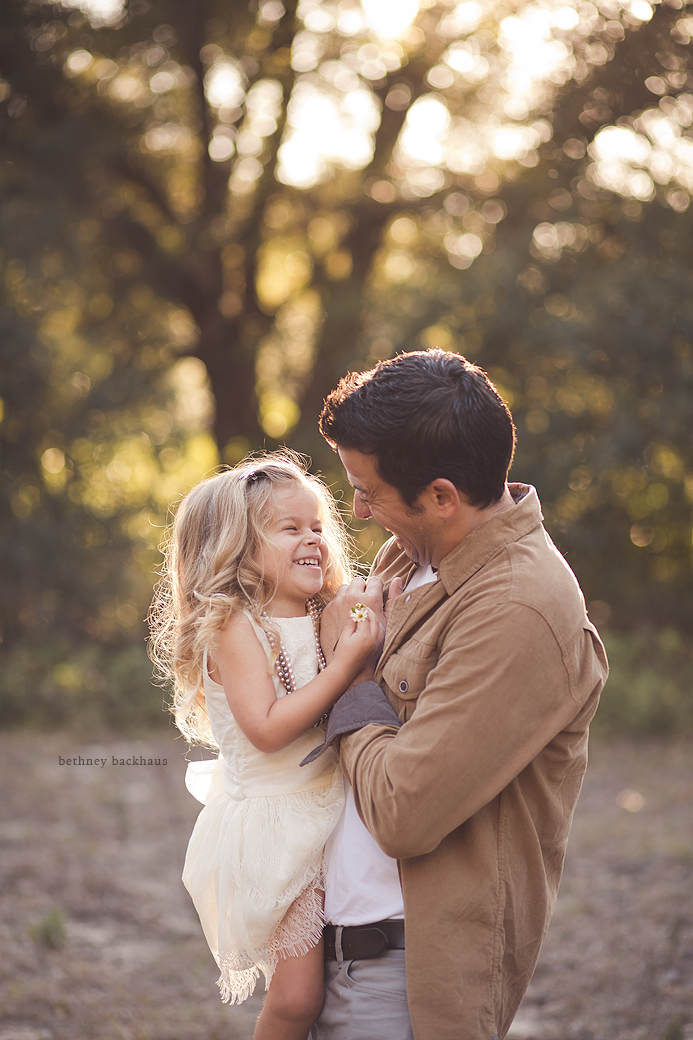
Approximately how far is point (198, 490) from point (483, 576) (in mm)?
791

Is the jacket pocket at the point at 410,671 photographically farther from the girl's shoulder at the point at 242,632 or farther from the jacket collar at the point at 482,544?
the girl's shoulder at the point at 242,632

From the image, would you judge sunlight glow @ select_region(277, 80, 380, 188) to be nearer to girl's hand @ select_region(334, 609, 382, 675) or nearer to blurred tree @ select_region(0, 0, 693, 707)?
blurred tree @ select_region(0, 0, 693, 707)

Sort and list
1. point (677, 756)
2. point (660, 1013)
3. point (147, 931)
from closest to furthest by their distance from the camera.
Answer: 1. point (660, 1013)
2. point (147, 931)
3. point (677, 756)

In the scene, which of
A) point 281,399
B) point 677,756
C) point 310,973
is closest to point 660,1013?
point 310,973

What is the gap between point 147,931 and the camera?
4.45 metres

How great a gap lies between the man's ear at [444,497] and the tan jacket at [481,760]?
0.07m

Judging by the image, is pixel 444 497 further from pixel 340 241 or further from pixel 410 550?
pixel 340 241

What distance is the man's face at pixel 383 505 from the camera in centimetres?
179

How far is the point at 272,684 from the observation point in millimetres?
1942

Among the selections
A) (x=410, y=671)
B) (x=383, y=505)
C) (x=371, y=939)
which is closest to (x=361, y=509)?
(x=383, y=505)

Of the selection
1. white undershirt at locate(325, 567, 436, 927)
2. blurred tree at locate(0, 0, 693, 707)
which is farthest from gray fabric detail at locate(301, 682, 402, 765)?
blurred tree at locate(0, 0, 693, 707)

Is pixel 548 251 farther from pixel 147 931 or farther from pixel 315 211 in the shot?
pixel 147 931

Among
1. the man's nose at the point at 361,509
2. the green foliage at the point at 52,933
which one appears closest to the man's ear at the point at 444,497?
the man's nose at the point at 361,509

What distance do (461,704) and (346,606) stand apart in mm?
442
